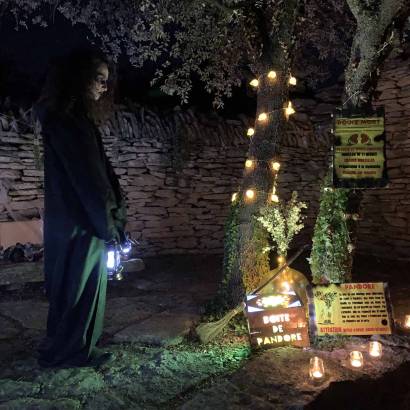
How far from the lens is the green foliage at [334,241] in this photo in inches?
168

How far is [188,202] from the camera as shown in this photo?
8203 mm

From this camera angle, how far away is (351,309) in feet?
13.0

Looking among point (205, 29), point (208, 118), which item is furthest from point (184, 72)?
point (208, 118)

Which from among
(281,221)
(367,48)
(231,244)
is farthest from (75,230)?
(367,48)

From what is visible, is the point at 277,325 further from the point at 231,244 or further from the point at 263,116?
the point at 263,116

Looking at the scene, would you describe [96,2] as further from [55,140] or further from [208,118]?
[55,140]

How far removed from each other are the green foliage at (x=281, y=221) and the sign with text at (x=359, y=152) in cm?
53

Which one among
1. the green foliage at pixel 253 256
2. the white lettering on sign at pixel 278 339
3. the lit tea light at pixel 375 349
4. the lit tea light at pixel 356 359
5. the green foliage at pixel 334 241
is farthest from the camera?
the green foliage at pixel 253 256

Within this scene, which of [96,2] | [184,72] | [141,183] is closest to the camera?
[184,72]

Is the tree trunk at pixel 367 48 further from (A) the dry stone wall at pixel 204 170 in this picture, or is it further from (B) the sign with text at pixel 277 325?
(A) the dry stone wall at pixel 204 170

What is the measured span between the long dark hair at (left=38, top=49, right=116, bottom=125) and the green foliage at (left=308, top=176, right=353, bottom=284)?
2360 mm

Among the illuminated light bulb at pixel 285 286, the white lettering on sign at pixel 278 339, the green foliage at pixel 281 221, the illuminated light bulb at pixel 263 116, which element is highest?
the illuminated light bulb at pixel 263 116

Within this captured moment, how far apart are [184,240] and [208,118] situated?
7.49 feet

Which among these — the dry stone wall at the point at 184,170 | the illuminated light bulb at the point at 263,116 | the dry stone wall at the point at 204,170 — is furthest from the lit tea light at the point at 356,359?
the dry stone wall at the point at 184,170
